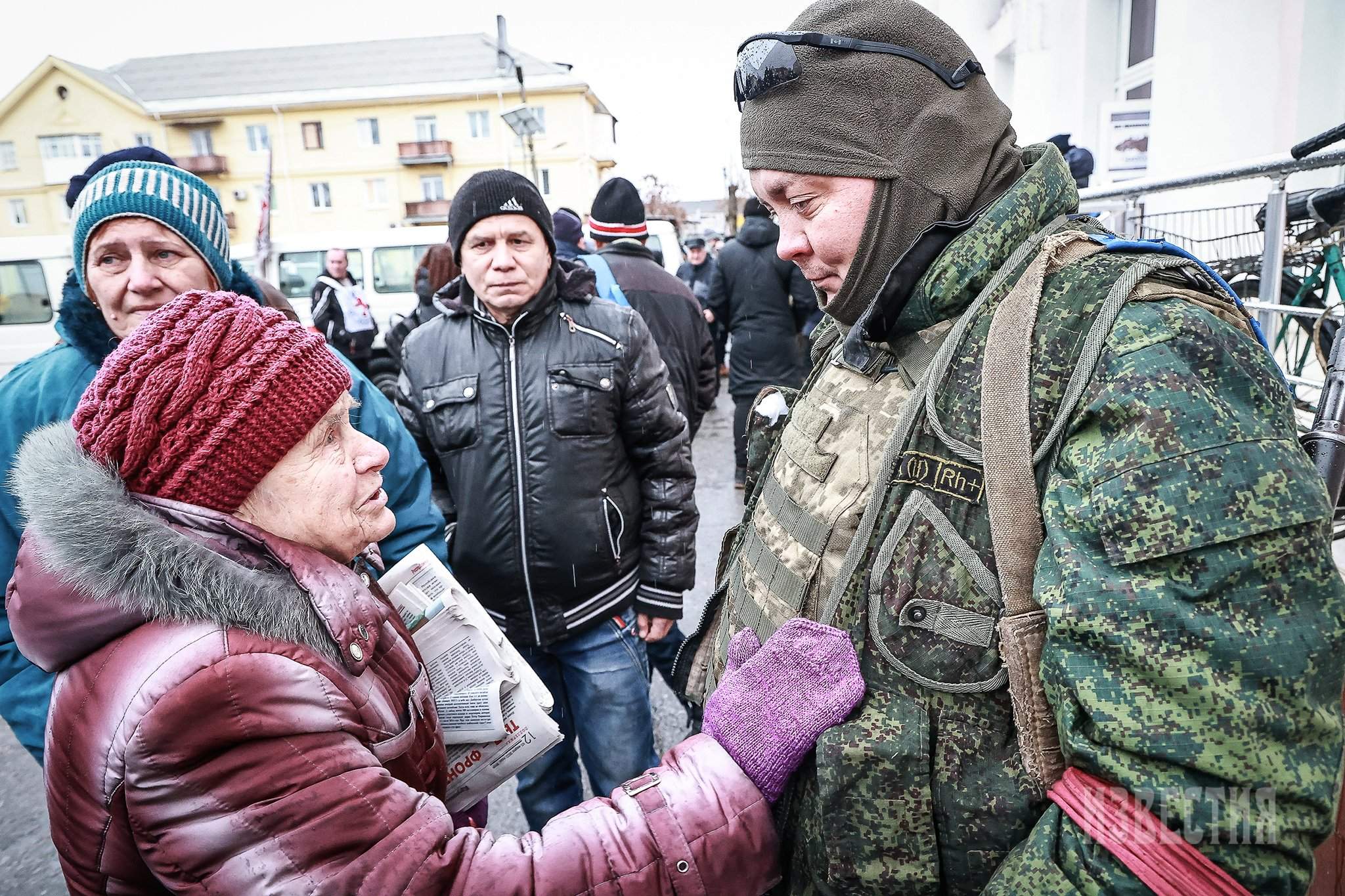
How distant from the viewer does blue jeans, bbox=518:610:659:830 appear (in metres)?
2.46

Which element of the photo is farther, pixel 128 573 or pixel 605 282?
pixel 605 282

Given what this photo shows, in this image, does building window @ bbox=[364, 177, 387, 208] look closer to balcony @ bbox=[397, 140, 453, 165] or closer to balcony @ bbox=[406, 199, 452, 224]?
balcony @ bbox=[406, 199, 452, 224]

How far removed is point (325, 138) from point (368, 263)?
108 ft

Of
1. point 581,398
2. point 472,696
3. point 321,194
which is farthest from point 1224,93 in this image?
point 321,194

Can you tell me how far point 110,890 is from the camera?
1.03 meters

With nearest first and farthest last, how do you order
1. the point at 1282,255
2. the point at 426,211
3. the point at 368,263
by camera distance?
the point at 1282,255 < the point at 368,263 < the point at 426,211

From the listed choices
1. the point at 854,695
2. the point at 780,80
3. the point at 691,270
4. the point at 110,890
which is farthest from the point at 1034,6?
the point at 110,890

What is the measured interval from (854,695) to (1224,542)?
51cm

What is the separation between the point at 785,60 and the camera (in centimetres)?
132

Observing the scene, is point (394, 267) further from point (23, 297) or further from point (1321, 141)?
point (1321, 141)

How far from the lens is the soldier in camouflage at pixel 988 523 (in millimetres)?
852

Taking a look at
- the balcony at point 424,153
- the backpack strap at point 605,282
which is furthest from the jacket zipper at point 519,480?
the balcony at point 424,153

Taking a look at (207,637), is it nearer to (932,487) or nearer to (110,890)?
(110,890)

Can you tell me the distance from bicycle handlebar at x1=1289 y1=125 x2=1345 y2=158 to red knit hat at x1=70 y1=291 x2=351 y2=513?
1.98m
